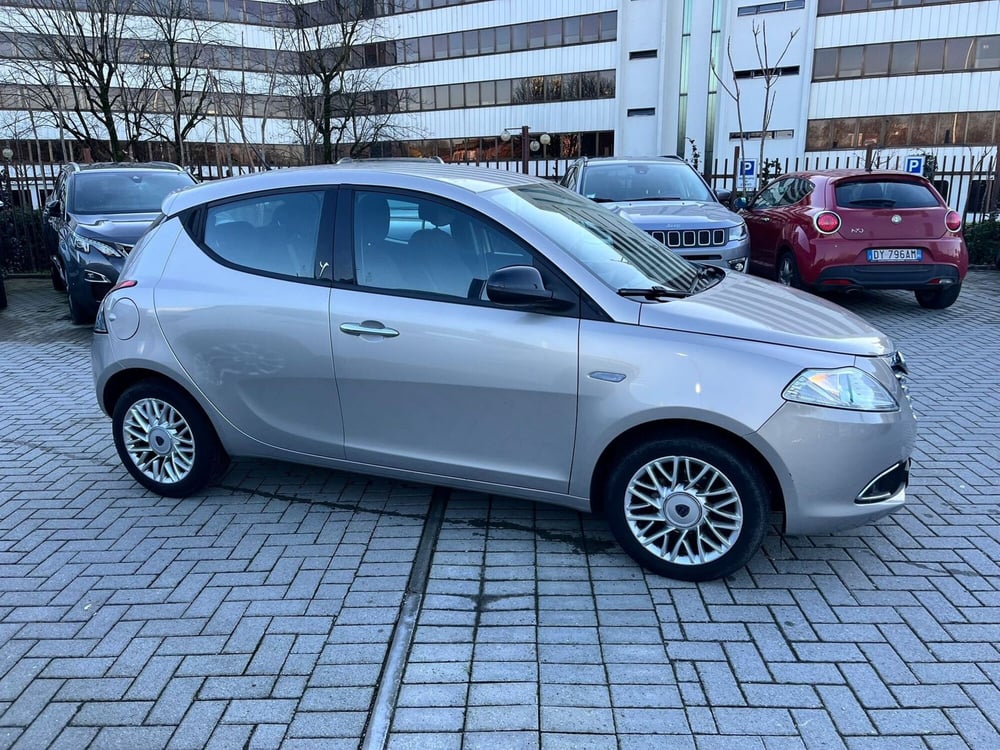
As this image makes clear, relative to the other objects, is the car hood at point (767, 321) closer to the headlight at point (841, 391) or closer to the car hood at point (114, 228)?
the headlight at point (841, 391)

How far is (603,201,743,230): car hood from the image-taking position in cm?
783

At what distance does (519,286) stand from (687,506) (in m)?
1.23

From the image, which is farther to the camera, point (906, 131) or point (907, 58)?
point (906, 131)

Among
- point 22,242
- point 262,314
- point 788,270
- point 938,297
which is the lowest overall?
point 938,297

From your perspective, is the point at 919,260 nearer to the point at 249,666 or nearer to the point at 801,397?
the point at 801,397

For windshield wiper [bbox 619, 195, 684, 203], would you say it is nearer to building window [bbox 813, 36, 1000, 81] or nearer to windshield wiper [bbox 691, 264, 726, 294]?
windshield wiper [bbox 691, 264, 726, 294]

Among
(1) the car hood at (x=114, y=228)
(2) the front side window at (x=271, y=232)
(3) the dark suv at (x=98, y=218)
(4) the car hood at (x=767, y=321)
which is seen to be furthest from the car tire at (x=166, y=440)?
(1) the car hood at (x=114, y=228)

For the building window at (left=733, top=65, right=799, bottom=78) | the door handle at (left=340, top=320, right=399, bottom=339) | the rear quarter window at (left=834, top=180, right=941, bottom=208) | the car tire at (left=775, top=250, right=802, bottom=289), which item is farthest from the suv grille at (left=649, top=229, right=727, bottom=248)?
the building window at (left=733, top=65, right=799, bottom=78)

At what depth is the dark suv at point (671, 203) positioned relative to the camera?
25.8 feet

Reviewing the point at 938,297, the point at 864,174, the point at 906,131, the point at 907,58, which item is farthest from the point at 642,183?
the point at 907,58

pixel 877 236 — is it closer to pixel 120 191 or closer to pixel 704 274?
pixel 704 274

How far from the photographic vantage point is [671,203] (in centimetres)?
862

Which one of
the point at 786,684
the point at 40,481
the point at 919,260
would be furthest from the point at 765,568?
the point at 919,260

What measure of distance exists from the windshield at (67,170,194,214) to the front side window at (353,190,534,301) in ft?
22.2
